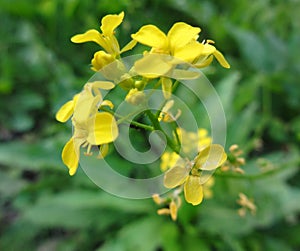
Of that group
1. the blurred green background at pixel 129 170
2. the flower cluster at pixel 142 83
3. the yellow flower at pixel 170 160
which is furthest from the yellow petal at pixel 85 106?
the blurred green background at pixel 129 170

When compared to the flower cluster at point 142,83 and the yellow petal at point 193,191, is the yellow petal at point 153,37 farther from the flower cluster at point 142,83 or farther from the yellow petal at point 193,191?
the yellow petal at point 193,191

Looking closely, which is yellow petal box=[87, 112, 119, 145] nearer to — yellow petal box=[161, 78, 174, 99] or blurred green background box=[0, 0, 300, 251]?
yellow petal box=[161, 78, 174, 99]

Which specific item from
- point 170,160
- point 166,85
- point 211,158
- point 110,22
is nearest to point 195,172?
point 211,158

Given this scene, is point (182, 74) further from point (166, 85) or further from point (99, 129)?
point (99, 129)

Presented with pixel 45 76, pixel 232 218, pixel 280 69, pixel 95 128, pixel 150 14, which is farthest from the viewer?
pixel 45 76

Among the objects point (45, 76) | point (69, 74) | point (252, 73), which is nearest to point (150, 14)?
point (69, 74)

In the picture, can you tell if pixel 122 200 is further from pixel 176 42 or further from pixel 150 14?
pixel 176 42
